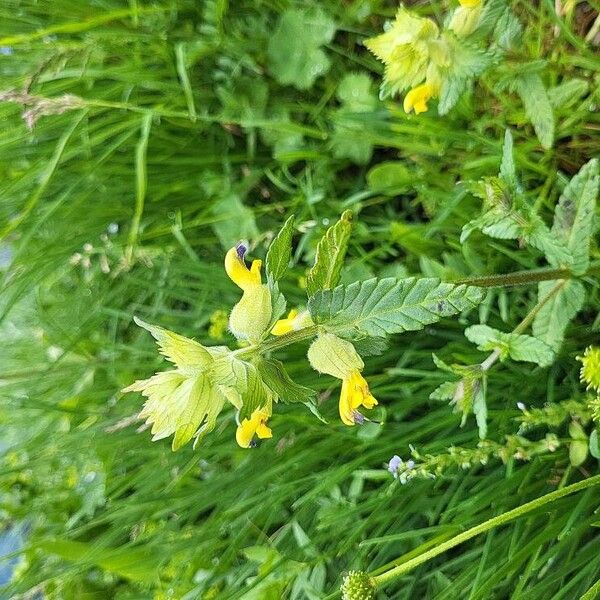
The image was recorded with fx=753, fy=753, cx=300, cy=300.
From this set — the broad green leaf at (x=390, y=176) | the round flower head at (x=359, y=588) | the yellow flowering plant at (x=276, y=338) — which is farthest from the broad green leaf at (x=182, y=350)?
the broad green leaf at (x=390, y=176)

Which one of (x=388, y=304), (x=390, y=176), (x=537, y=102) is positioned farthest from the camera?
(x=390, y=176)

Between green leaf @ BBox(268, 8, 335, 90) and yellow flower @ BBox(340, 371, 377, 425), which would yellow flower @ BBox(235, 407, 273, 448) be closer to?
yellow flower @ BBox(340, 371, 377, 425)

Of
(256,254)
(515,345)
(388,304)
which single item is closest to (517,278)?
(515,345)

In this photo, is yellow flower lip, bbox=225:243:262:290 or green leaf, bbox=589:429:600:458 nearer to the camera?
yellow flower lip, bbox=225:243:262:290

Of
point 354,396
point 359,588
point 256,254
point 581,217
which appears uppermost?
point 581,217

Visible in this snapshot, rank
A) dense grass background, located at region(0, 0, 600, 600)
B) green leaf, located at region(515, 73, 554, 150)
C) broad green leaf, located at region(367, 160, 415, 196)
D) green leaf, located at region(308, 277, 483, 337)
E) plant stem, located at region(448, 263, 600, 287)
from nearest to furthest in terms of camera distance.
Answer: green leaf, located at region(308, 277, 483, 337), plant stem, located at region(448, 263, 600, 287), green leaf, located at region(515, 73, 554, 150), dense grass background, located at region(0, 0, 600, 600), broad green leaf, located at region(367, 160, 415, 196)

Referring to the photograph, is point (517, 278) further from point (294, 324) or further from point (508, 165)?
point (294, 324)

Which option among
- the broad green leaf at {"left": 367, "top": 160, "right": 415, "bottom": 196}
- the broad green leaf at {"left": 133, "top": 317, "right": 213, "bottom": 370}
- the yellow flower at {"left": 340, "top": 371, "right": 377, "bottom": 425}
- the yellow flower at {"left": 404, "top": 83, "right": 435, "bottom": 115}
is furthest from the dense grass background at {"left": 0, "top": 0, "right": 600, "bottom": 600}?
the broad green leaf at {"left": 133, "top": 317, "right": 213, "bottom": 370}
